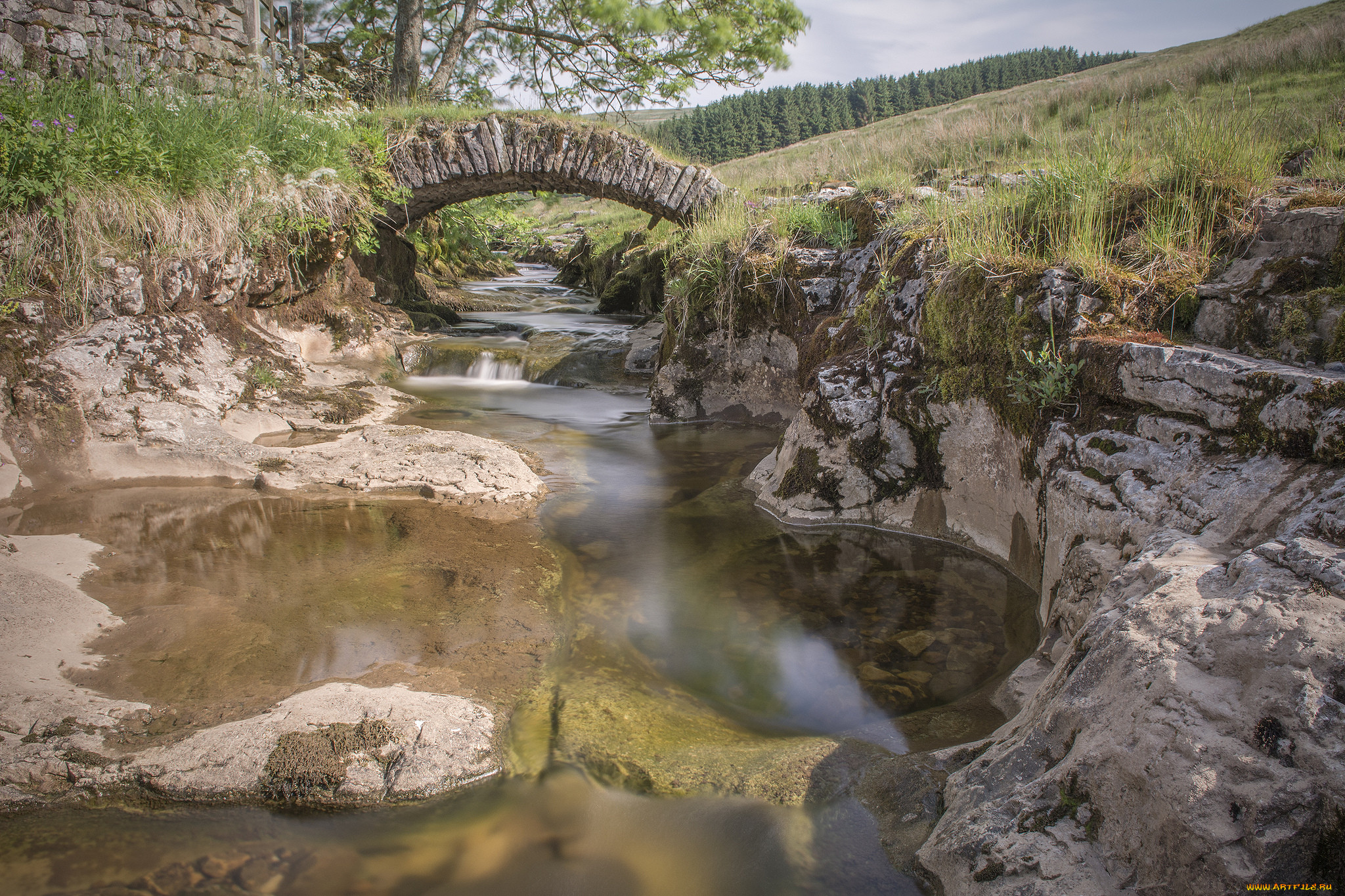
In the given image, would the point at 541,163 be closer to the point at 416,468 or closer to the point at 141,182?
the point at 141,182

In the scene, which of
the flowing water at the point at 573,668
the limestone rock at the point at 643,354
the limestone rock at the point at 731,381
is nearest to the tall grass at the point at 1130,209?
the flowing water at the point at 573,668

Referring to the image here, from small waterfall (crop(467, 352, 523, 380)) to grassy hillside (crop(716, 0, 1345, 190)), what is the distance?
13.0ft

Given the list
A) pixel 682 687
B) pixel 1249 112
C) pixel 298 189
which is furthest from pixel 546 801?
pixel 298 189

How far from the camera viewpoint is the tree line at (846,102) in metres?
52.0

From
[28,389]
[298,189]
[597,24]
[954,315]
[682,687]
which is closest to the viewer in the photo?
[682,687]

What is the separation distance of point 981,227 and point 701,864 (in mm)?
3812

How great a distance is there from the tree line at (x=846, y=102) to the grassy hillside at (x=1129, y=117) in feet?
127

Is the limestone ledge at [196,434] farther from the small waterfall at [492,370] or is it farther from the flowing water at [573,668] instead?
the small waterfall at [492,370]

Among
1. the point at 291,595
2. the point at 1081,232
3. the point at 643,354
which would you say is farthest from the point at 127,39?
the point at 1081,232

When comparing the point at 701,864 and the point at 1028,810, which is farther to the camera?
the point at 701,864

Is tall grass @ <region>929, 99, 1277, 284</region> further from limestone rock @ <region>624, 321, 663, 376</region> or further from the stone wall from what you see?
the stone wall

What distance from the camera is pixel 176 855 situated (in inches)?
72.5

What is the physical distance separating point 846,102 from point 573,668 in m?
64.3

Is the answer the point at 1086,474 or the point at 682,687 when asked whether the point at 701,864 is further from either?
the point at 1086,474
